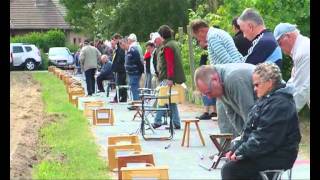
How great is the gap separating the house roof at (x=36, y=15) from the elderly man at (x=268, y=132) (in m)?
73.4

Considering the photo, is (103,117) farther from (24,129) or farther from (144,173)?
(144,173)

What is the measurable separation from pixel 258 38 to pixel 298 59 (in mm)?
1614

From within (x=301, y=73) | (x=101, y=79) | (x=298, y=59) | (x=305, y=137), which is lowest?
(x=101, y=79)

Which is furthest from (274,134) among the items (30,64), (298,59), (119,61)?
(30,64)

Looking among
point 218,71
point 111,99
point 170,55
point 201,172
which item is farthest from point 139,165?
point 111,99

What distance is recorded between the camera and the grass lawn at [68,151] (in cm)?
1000

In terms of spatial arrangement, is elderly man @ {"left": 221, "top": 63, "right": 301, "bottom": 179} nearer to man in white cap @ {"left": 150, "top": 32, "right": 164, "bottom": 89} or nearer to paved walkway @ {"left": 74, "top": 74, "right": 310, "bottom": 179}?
paved walkway @ {"left": 74, "top": 74, "right": 310, "bottom": 179}

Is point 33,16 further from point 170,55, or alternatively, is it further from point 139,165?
point 139,165

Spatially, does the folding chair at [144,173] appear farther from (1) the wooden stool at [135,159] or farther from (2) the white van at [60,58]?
(2) the white van at [60,58]

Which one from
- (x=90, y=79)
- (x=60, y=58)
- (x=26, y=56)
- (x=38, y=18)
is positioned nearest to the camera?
(x=90, y=79)

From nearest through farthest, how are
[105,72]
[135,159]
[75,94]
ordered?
[135,159] < [75,94] < [105,72]

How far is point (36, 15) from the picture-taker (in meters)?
82.1

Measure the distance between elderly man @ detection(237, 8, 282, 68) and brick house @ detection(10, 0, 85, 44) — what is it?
69116 mm

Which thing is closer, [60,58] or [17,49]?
[17,49]
